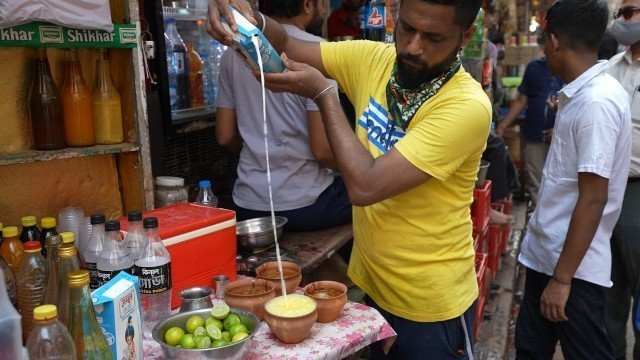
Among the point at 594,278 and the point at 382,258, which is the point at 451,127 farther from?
the point at 594,278

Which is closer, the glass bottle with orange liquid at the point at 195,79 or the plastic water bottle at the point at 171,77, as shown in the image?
the plastic water bottle at the point at 171,77

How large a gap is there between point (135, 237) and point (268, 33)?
895mm

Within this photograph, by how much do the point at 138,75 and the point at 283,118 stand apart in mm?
774

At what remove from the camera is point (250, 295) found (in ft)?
5.71

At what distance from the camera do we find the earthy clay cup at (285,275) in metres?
1.89

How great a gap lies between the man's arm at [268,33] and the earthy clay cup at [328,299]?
2.81ft

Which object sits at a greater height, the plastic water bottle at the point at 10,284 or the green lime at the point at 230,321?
the plastic water bottle at the point at 10,284

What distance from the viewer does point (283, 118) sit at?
2.73 metres

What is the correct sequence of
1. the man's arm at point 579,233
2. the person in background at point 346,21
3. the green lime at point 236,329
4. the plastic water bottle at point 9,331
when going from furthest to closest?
the person in background at point 346,21 → the man's arm at point 579,233 → the green lime at point 236,329 → the plastic water bottle at point 9,331

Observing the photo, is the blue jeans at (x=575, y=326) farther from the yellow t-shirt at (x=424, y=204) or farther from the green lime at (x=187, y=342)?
the green lime at (x=187, y=342)

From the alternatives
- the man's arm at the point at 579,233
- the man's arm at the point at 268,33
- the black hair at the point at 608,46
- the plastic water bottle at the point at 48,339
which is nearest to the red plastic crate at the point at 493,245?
the black hair at the point at 608,46

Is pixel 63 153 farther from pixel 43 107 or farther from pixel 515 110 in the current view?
pixel 515 110


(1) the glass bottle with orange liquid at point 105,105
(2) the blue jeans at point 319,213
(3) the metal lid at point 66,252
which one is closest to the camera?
(3) the metal lid at point 66,252

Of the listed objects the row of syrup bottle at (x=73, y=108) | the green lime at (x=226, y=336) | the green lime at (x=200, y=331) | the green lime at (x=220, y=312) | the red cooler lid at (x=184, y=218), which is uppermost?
the row of syrup bottle at (x=73, y=108)
